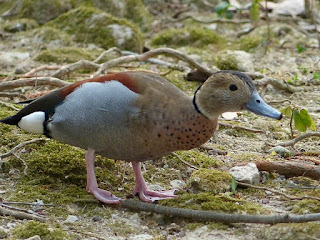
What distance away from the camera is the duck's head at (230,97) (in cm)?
372

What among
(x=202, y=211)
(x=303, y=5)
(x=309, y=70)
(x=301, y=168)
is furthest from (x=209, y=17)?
(x=202, y=211)

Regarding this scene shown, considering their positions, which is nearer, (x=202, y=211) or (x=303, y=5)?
(x=202, y=211)

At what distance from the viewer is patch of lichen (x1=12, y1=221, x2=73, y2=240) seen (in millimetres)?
3287

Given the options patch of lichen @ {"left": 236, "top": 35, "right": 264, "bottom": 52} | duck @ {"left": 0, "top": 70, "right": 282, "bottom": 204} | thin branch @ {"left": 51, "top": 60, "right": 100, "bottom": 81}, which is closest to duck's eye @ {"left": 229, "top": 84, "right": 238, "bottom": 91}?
duck @ {"left": 0, "top": 70, "right": 282, "bottom": 204}

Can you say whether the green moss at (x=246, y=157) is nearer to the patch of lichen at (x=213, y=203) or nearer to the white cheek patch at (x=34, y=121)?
the patch of lichen at (x=213, y=203)

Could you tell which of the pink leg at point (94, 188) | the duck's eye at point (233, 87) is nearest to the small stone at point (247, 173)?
the duck's eye at point (233, 87)

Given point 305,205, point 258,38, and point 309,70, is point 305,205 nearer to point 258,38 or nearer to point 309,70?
point 309,70

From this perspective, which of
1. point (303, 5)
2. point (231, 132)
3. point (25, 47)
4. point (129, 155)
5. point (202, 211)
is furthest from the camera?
point (303, 5)

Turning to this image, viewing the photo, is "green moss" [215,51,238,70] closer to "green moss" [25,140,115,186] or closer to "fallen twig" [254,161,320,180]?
"fallen twig" [254,161,320,180]

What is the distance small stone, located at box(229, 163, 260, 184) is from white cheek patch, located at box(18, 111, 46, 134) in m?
1.42

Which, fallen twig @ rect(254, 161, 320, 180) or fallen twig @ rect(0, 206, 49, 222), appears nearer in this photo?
fallen twig @ rect(0, 206, 49, 222)

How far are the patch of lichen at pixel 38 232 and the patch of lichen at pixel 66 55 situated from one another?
14.3ft

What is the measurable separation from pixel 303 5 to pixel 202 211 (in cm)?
834

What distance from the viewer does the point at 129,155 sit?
3.82 metres
